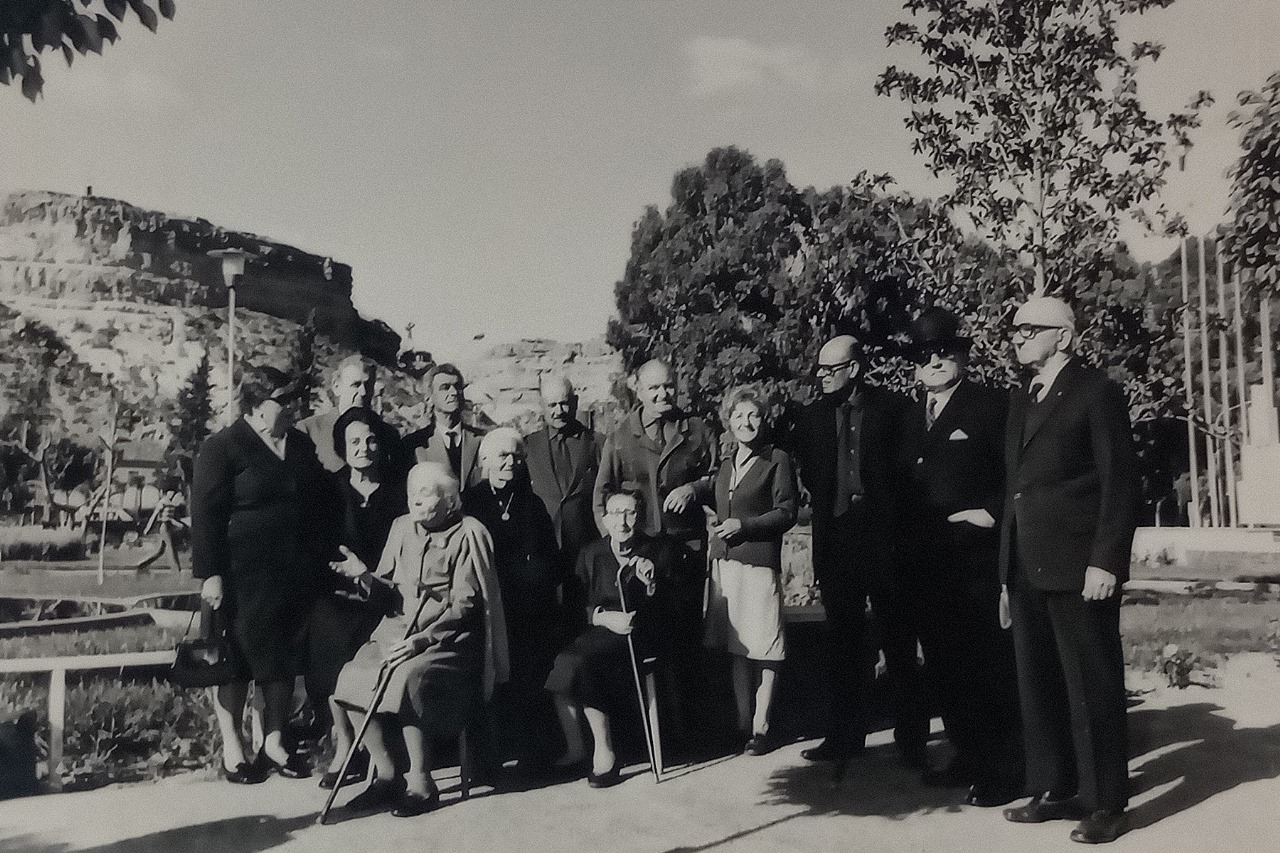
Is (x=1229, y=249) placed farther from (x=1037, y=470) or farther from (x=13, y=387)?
(x=13, y=387)

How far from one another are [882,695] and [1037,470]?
1100 millimetres

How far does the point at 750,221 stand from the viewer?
4418 mm

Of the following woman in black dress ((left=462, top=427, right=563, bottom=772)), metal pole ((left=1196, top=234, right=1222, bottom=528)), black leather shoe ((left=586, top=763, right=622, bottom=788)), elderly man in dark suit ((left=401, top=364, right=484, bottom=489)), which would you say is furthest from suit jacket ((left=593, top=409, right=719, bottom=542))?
metal pole ((left=1196, top=234, right=1222, bottom=528))

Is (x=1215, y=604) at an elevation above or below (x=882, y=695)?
above

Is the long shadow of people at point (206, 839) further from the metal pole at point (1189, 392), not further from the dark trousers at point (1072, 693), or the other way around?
the metal pole at point (1189, 392)

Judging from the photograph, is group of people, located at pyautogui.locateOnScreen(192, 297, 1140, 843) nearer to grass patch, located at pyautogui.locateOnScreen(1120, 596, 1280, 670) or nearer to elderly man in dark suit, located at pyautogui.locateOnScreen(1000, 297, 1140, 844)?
elderly man in dark suit, located at pyautogui.locateOnScreen(1000, 297, 1140, 844)

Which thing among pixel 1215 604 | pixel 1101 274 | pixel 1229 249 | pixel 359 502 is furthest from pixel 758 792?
pixel 1229 249

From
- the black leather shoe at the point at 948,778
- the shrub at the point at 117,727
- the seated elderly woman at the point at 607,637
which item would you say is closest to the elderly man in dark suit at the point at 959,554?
the black leather shoe at the point at 948,778

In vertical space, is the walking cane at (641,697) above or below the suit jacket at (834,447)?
below

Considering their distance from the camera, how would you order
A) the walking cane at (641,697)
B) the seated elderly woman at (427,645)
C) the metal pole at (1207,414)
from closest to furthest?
1. the seated elderly woman at (427,645)
2. the walking cane at (641,697)
3. the metal pole at (1207,414)

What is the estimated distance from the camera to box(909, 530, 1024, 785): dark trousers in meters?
3.85

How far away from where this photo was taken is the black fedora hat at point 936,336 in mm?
3990

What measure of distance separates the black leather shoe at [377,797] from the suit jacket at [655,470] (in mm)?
1197

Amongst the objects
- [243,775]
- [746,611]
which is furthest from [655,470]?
[243,775]
